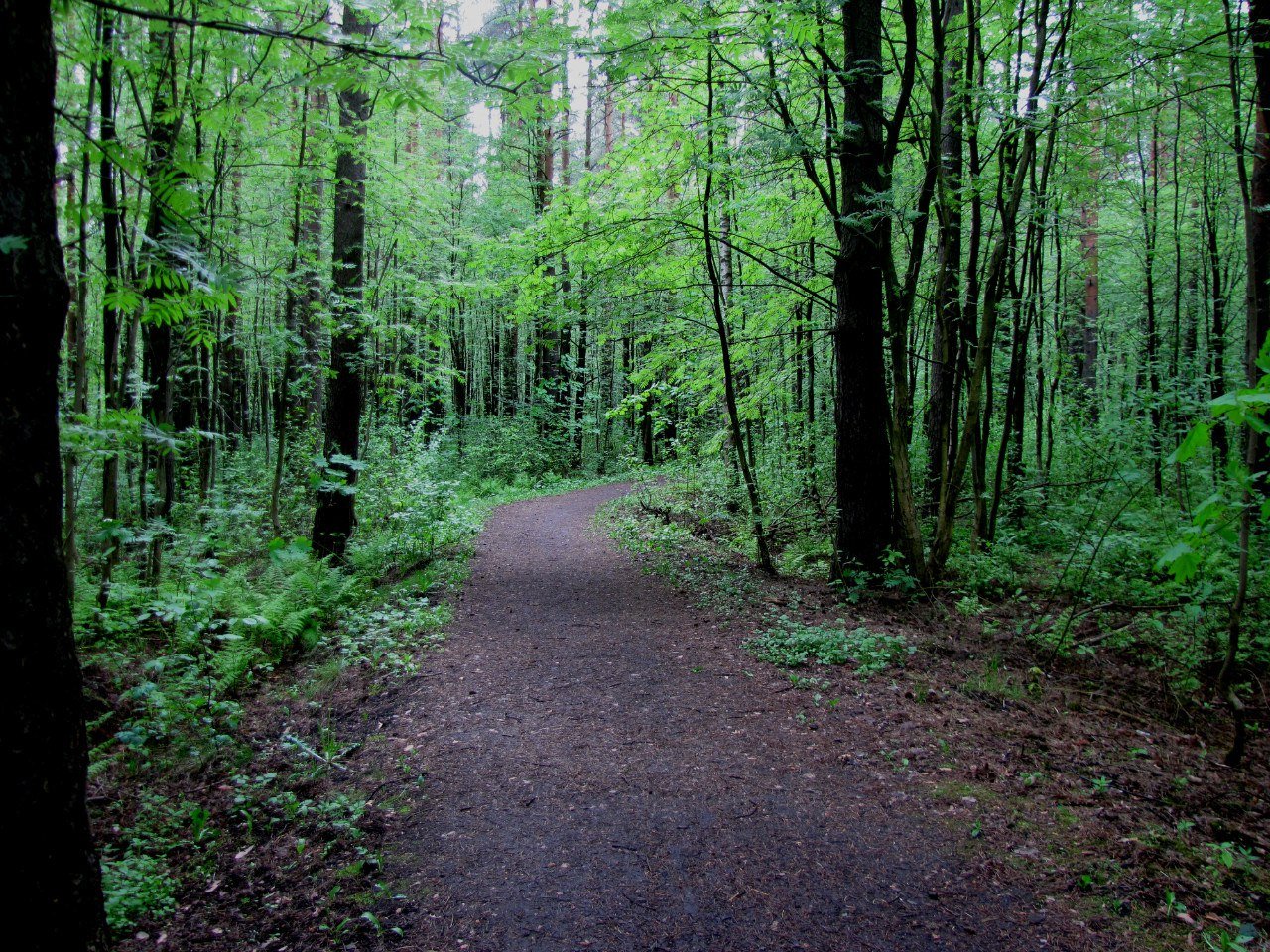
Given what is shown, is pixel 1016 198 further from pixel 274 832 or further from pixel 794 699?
pixel 274 832

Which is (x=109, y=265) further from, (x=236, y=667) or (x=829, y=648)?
(x=829, y=648)

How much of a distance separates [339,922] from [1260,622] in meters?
7.43

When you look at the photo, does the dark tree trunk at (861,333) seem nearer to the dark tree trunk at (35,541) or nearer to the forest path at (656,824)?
the forest path at (656,824)

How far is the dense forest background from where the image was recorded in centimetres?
414

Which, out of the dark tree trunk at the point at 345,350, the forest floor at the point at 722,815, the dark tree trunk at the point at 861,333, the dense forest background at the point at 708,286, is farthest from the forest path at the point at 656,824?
the dark tree trunk at the point at 345,350

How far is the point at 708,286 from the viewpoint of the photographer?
8.70 meters

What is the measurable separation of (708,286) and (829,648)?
521cm

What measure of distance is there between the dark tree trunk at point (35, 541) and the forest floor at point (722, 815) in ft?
3.15

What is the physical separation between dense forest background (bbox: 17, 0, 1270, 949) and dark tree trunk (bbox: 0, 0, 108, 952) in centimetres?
87

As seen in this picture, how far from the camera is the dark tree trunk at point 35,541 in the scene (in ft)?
6.29

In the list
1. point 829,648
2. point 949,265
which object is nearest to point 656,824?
point 829,648

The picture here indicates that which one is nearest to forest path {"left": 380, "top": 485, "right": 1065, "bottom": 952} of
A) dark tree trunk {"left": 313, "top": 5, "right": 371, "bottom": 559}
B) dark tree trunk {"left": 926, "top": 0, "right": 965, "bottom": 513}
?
dark tree trunk {"left": 313, "top": 5, "right": 371, "bottom": 559}

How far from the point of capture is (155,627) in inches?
225

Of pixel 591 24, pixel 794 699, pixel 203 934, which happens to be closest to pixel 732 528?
pixel 794 699
